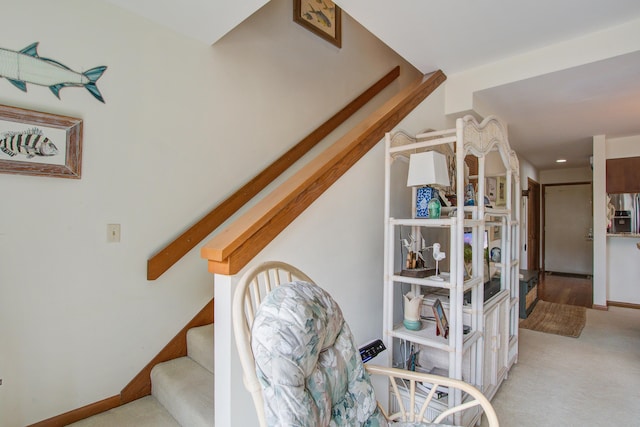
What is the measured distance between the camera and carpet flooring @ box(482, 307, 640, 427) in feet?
6.84

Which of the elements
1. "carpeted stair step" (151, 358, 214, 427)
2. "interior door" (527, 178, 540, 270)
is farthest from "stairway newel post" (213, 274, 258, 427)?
"interior door" (527, 178, 540, 270)

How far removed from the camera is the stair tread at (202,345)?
6.46 feet

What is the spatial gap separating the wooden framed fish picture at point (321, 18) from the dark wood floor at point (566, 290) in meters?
4.83

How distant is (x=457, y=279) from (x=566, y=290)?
546 cm

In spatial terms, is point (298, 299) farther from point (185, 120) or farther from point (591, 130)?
point (591, 130)

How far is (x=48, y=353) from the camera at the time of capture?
1680 mm

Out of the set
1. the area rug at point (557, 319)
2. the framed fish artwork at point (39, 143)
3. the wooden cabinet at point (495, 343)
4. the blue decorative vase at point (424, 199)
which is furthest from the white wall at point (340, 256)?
Answer: the area rug at point (557, 319)

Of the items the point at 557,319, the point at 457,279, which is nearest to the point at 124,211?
the point at 457,279

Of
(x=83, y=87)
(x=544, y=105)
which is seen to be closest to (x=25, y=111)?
(x=83, y=87)

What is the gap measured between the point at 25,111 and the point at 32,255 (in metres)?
0.68

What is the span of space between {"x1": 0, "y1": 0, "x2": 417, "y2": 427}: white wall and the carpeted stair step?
0.52 ft

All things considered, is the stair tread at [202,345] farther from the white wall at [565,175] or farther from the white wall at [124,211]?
the white wall at [565,175]

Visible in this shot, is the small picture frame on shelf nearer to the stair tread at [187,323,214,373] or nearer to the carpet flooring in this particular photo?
the carpet flooring

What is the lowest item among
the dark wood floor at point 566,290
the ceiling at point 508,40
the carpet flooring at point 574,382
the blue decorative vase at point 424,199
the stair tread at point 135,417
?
the dark wood floor at point 566,290
